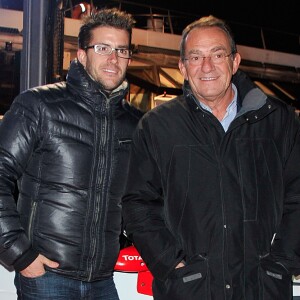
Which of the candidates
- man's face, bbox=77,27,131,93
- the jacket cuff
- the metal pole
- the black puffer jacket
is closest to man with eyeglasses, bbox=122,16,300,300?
the black puffer jacket

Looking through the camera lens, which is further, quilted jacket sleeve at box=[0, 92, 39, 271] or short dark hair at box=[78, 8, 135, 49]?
short dark hair at box=[78, 8, 135, 49]

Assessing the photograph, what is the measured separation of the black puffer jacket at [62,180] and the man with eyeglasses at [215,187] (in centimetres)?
12

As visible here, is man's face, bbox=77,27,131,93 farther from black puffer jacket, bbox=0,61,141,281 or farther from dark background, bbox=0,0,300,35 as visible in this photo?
dark background, bbox=0,0,300,35

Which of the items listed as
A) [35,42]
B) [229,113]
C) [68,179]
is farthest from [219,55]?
[35,42]

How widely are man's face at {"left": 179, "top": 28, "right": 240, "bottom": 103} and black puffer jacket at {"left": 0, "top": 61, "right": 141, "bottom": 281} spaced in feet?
1.25

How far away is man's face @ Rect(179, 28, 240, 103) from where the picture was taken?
2.21 m

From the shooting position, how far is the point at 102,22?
2.34 m

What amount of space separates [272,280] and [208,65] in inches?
32.6

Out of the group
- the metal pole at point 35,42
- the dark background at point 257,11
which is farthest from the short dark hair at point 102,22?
the dark background at point 257,11

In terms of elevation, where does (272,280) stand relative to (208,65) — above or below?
below

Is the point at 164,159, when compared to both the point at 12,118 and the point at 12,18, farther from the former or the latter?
the point at 12,18

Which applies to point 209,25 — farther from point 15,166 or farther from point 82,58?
point 15,166

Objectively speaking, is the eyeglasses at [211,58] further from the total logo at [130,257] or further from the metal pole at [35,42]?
the metal pole at [35,42]

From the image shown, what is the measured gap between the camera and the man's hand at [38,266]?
2.16 meters
